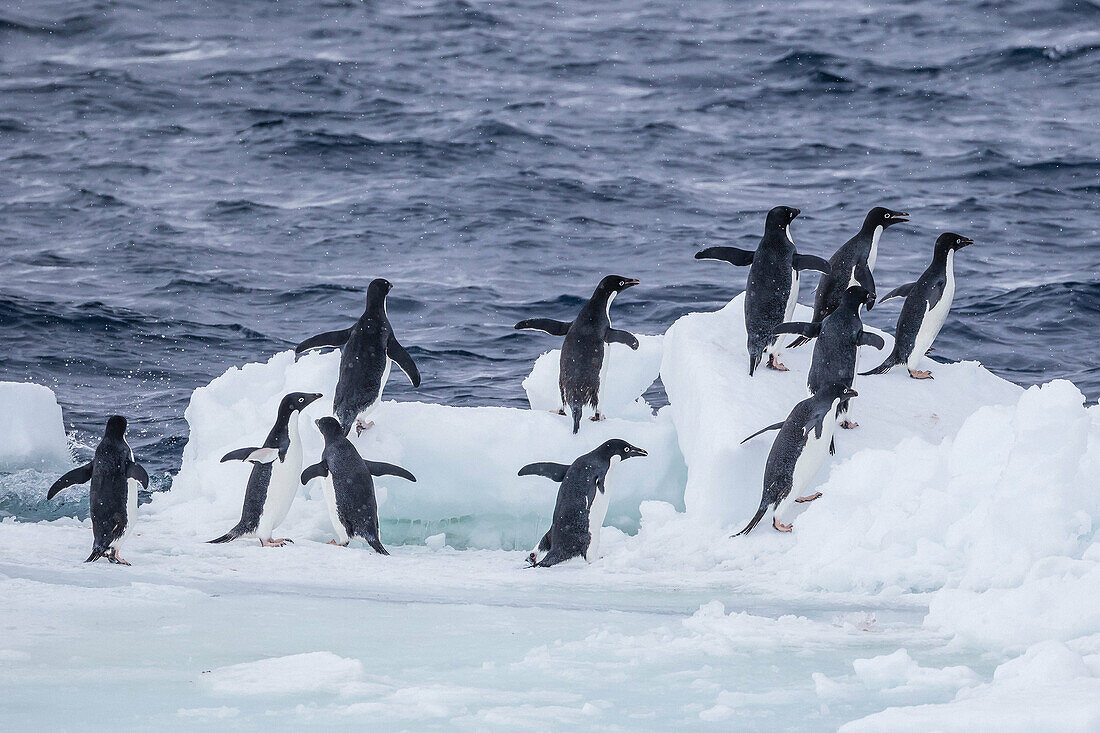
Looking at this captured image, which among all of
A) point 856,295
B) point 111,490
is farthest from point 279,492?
point 856,295

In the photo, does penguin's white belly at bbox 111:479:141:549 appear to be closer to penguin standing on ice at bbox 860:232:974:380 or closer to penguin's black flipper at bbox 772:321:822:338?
penguin's black flipper at bbox 772:321:822:338

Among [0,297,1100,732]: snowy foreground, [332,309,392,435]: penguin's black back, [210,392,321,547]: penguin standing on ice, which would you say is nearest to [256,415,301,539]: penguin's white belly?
[210,392,321,547]: penguin standing on ice

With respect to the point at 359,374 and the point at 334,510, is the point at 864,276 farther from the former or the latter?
the point at 334,510

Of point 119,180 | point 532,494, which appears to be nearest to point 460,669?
point 532,494

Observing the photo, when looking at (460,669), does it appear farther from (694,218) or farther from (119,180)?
(119,180)

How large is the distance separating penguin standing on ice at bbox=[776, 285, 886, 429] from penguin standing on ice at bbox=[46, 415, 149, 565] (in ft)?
10.7

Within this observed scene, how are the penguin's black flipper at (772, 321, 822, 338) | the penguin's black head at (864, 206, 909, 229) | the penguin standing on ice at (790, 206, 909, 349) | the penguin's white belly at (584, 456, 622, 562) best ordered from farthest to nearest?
the penguin's black head at (864, 206, 909, 229), the penguin standing on ice at (790, 206, 909, 349), the penguin's black flipper at (772, 321, 822, 338), the penguin's white belly at (584, 456, 622, 562)

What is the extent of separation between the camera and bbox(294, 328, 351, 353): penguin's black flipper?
272 inches

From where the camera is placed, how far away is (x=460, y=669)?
3.66 metres

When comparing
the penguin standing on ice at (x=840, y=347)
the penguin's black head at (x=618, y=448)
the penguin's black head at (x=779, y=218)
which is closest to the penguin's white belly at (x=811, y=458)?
the penguin standing on ice at (x=840, y=347)

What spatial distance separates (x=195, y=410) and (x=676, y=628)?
4100 mm

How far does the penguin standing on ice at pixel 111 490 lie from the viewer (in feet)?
17.8

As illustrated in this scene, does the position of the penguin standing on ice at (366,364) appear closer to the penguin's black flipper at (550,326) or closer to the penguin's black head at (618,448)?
the penguin's black flipper at (550,326)

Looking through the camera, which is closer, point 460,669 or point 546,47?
point 460,669
